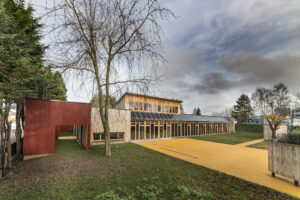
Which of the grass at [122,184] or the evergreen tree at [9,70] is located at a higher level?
the evergreen tree at [9,70]

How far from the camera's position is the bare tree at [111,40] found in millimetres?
4488

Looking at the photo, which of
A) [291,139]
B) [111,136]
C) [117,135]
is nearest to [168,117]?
[117,135]

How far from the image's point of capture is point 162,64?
515cm

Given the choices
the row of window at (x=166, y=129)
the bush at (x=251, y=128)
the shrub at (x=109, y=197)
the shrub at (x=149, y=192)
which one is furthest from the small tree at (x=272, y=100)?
the shrub at (x=109, y=197)

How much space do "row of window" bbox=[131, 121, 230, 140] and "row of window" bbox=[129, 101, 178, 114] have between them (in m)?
1.93

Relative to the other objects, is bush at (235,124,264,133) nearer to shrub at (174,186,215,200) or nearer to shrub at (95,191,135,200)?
shrub at (174,186,215,200)

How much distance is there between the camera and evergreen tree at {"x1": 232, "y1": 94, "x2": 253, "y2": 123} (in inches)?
1571

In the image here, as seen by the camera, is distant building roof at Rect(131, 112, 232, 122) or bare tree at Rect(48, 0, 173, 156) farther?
distant building roof at Rect(131, 112, 232, 122)

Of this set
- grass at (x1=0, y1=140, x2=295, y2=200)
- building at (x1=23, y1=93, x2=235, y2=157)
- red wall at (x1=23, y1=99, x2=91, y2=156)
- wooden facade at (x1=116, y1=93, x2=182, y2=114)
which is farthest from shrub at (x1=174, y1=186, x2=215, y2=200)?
wooden facade at (x1=116, y1=93, x2=182, y2=114)

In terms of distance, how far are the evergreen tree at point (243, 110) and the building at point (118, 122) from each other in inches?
684

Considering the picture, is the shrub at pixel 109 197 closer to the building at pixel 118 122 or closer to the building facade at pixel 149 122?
the building at pixel 118 122

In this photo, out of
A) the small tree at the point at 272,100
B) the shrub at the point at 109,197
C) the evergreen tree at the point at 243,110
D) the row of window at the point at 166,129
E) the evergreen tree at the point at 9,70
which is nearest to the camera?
the shrub at the point at 109,197

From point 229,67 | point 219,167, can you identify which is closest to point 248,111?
point 229,67

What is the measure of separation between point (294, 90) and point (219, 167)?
25.4 m
